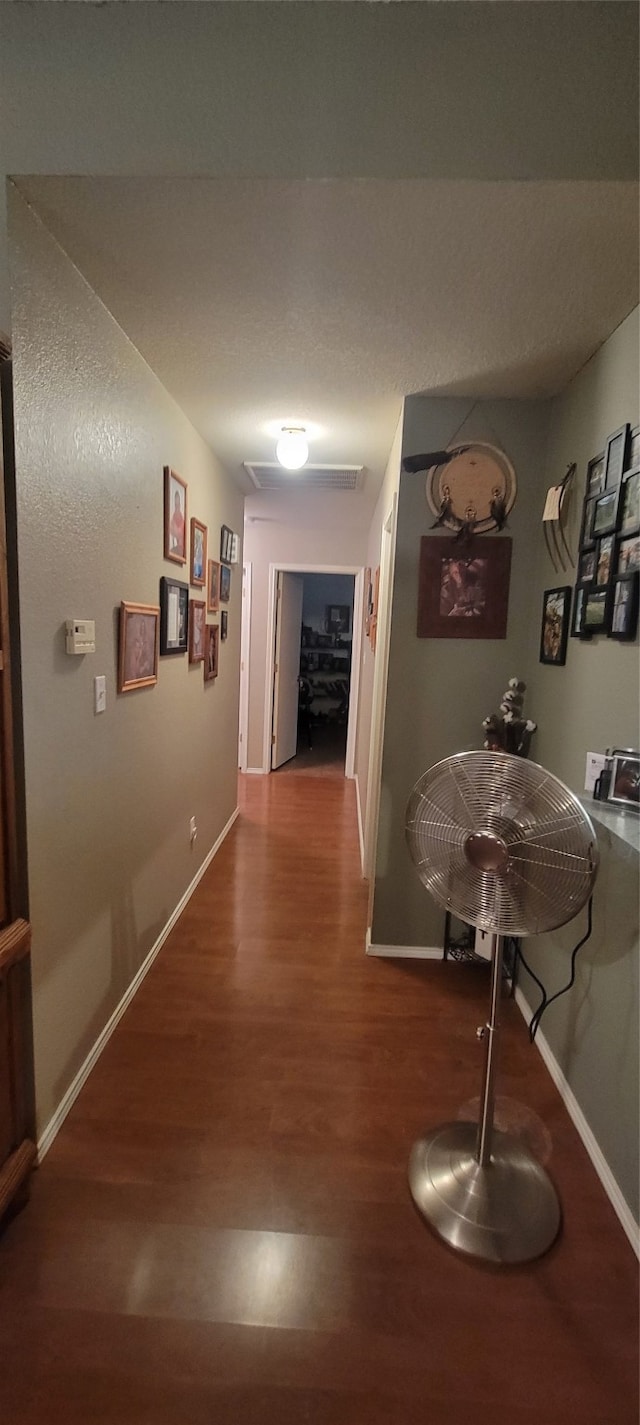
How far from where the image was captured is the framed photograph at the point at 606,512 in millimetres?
1406

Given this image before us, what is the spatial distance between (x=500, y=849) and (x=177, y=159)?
5.08 feet

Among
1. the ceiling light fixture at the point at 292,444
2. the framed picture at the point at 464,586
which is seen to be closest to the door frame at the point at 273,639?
the ceiling light fixture at the point at 292,444

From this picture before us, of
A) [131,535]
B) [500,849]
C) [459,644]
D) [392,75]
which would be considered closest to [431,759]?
[459,644]

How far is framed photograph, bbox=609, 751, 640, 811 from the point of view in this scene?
4.10 ft

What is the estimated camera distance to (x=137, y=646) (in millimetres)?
1878

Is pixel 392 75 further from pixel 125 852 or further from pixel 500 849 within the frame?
pixel 125 852

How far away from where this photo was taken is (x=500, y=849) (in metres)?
1.13

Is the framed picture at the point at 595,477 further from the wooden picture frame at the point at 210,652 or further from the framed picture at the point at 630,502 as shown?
the wooden picture frame at the point at 210,652

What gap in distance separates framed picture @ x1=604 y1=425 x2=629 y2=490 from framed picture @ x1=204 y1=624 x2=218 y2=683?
190cm

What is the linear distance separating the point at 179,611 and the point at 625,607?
1670mm

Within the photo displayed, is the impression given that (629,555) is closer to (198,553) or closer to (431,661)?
(431,661)

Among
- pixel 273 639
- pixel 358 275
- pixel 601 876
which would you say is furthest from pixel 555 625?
pixel 273 639

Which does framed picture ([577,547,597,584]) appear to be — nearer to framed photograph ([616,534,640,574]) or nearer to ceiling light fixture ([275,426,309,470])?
framed photograph ([616,534,640,574])

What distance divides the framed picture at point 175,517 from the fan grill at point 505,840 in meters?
1.49
